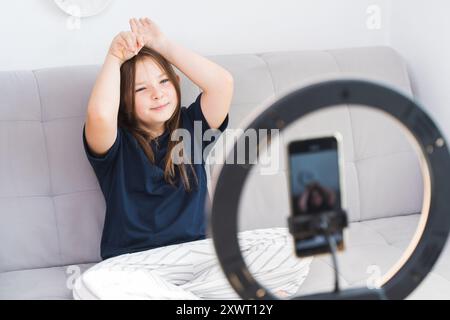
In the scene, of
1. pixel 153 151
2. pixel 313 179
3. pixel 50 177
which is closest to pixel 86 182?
pixel 50 177

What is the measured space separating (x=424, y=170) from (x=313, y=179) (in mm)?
141

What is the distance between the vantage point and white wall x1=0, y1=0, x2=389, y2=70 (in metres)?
1.62

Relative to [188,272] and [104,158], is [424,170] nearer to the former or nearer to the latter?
[188,272]

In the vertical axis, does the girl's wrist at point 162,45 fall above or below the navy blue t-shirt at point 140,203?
above

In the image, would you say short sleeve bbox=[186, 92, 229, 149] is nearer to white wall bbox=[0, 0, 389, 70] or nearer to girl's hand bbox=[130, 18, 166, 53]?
girl's hand bbox=[130, 18, 166, 53]

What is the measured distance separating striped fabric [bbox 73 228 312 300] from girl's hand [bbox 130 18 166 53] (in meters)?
0.46

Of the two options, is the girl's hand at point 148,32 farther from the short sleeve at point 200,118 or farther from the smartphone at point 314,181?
the smartphone at point 314,181

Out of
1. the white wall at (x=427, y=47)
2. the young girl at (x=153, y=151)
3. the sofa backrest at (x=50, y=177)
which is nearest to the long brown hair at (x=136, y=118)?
the young girl at (x=153, y=151)

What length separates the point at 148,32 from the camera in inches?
54.5

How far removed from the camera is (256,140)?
631 millimetres

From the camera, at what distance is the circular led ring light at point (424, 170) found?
0.63 m

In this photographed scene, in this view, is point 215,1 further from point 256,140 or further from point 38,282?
point 256,140
